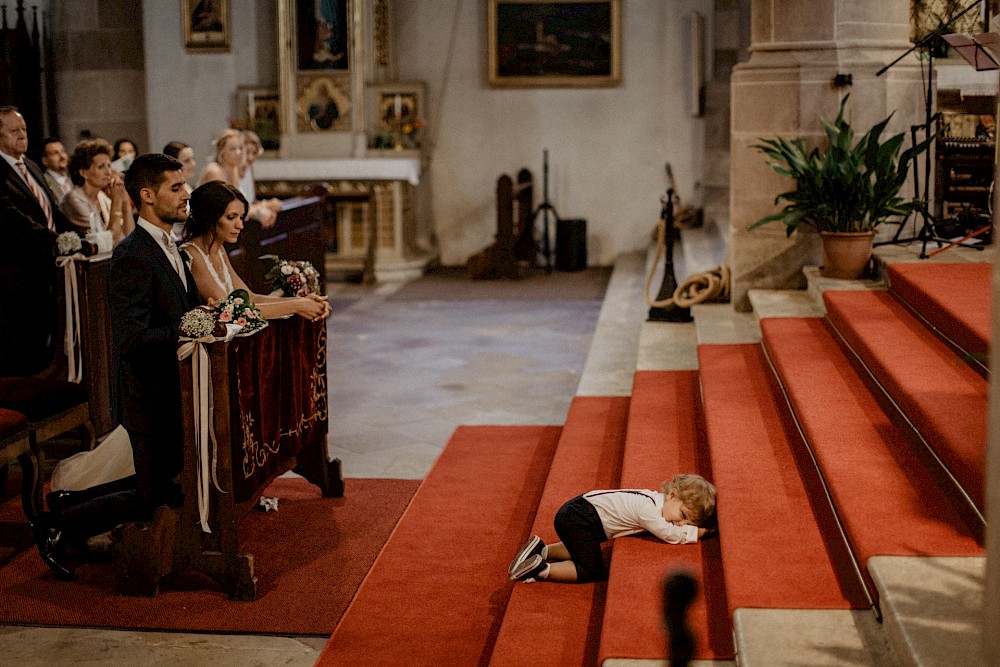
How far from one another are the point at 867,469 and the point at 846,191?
10.1ft

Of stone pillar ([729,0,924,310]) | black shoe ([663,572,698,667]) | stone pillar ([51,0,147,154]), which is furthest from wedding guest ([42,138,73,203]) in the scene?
black shoe ([663,572,698,667])

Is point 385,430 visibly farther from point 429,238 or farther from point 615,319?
point 429,238

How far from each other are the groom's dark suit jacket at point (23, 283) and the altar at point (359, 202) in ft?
20.5

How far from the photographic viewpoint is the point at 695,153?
42.4ft

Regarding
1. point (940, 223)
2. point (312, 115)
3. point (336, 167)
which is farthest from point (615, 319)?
point (312, 115)

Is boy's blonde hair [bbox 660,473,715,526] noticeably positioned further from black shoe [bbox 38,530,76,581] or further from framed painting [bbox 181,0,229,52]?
framed painting [bbox 181,0,229,52]

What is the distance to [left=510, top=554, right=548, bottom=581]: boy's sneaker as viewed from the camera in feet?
12.6

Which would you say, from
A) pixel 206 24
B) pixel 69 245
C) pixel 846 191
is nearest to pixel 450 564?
pixel 69 245

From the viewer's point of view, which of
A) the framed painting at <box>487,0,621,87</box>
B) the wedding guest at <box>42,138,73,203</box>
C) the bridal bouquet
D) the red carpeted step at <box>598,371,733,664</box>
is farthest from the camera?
the framed painting at <box>487,0,621,87</box>

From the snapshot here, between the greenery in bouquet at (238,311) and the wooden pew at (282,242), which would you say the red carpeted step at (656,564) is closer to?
the greenery in bouquet at (238,311)

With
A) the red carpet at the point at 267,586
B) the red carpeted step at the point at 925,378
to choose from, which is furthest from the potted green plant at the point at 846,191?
the red carpet at the point at 267,586

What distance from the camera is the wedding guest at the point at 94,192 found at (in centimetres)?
639

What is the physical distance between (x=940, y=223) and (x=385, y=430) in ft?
11.0

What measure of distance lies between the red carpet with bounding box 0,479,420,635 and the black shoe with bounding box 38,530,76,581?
0.04m
